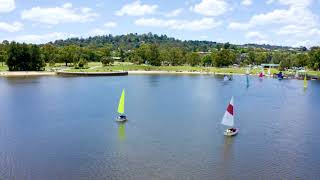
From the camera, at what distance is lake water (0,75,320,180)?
114 ft

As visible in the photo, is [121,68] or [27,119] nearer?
[27,119]

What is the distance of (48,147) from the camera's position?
1673 inches

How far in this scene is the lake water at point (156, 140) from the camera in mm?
34875

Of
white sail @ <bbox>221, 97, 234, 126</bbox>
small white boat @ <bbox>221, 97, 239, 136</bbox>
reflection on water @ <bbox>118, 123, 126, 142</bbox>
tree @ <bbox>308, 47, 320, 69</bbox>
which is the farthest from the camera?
tree @ <bbox>308, 47, 320, 69</bbox>

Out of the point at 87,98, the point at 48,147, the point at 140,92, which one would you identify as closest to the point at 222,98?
the point at 140,92

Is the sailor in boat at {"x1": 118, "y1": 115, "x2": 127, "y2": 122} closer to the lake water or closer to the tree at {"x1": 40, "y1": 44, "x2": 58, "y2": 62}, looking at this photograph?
the lake water

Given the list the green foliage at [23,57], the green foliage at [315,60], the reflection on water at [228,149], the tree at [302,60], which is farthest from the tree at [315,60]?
the reflection on water at [228,149]

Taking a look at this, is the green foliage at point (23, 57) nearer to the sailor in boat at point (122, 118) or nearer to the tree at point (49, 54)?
the tree at point (49, 54)

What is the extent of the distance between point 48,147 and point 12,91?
195 ft

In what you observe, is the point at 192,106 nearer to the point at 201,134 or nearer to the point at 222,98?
the point at 222,98

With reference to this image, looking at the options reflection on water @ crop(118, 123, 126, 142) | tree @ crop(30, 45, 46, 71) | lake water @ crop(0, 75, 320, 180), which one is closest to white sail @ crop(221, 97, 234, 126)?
lake water @ crop(0, 75, 320, 180)

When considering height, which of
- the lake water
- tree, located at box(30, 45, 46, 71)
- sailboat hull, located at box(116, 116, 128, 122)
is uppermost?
tree, located at box(30, 45, 46, 71)

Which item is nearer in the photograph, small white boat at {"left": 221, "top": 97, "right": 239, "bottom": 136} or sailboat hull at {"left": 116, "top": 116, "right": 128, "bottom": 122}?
small white boat at {"left": 221, "top": 97, "right": 239, "bottom": 136}

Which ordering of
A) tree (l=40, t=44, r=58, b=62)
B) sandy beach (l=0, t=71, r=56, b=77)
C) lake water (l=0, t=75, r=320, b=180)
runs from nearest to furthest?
lake water (l=0, t=75, r=320, b=180) → sandy beach (l=0, t=71, r=56, b=77) → tree (l=40, t=44, r=58, b=62)
